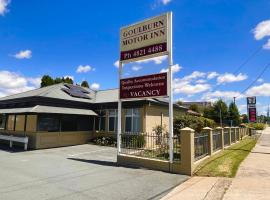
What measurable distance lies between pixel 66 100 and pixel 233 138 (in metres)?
14.9

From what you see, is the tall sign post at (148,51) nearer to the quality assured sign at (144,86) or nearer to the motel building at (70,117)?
the quality assured sign at (144,86)

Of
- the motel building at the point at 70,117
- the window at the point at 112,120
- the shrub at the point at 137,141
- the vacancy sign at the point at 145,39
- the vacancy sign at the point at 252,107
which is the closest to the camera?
the vacancy sign at the point at 145,39

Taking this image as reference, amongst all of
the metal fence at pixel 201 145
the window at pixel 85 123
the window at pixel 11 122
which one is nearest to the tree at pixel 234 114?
the window at pixel 85 123

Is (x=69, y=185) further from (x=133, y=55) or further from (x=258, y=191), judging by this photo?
(x=133, y=55)

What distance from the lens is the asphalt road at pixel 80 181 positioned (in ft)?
23.0

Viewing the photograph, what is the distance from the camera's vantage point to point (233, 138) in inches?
856

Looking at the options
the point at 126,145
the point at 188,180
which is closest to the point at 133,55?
the point at 126,145

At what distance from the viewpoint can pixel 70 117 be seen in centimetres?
2069

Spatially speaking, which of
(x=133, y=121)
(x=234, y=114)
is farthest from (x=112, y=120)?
(x=234, y=114)

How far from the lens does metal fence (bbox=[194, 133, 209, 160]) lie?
35.7 feet

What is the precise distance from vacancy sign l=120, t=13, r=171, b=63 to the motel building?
648 centimetres

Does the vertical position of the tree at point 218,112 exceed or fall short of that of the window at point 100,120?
it exceeds it

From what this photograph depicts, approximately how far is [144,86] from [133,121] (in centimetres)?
837

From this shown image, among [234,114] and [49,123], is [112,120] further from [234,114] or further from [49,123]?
[234,114]
